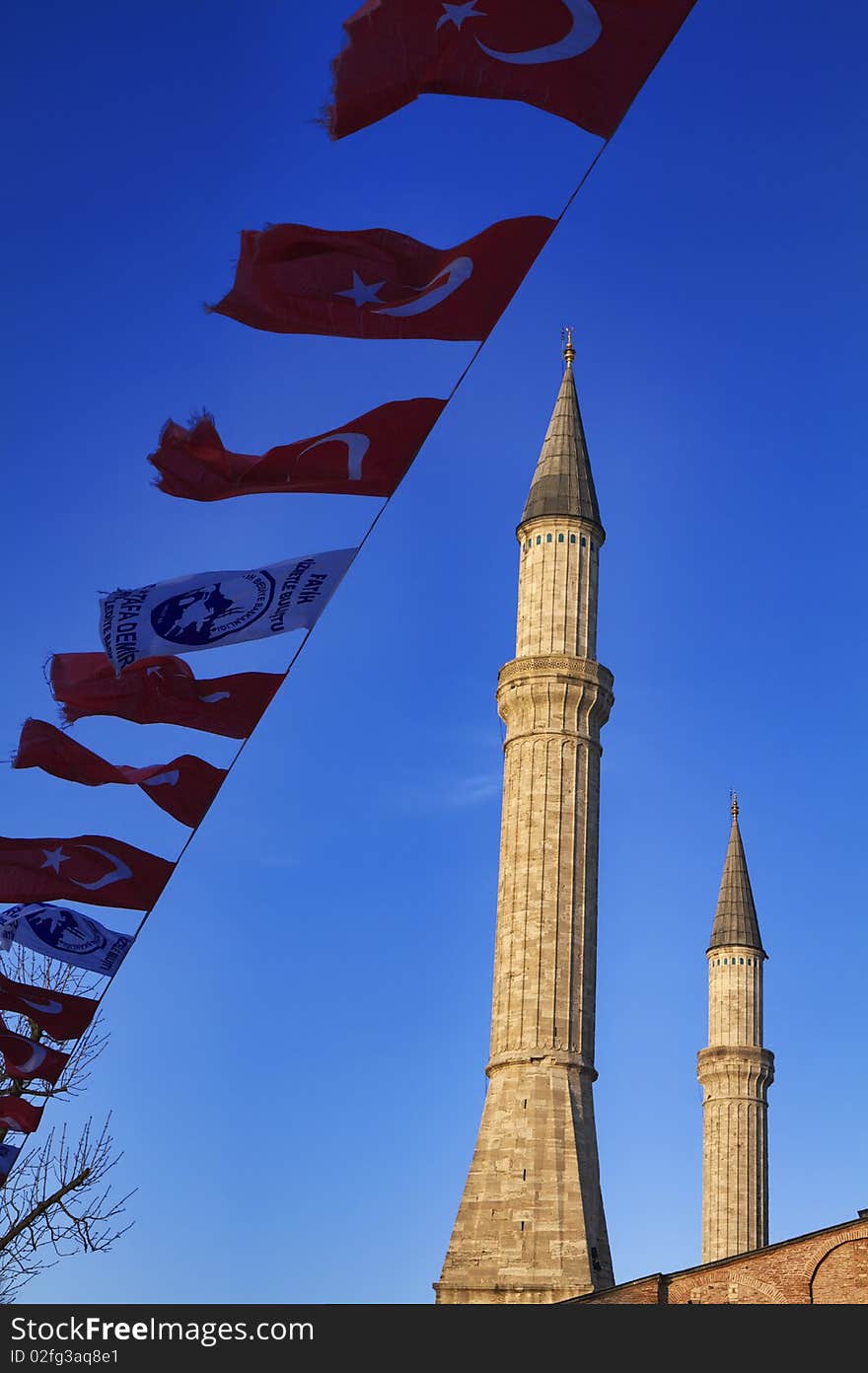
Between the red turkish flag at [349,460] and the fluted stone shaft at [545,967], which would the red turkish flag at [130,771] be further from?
the fluted stone shaft at [545,967]

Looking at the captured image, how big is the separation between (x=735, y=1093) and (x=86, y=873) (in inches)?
1592

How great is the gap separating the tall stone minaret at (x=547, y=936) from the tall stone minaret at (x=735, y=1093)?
20.1 meters

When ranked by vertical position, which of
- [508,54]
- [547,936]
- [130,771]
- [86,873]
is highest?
[547,936]

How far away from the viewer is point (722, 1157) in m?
53.8

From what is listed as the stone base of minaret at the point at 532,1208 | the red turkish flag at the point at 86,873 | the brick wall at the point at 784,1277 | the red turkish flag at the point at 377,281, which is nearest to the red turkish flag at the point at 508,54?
the red turkish flag at the point at 377,281

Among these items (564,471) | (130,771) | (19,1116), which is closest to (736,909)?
(564,471)

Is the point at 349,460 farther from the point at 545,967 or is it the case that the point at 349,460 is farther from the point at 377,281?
the point at 545,967

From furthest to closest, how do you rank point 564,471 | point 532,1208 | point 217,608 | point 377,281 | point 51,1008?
point 564,471, point 532,1208, point 51,1008, point 217,608, point 377,281

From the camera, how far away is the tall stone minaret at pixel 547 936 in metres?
32.1

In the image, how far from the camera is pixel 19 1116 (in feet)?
72.6
